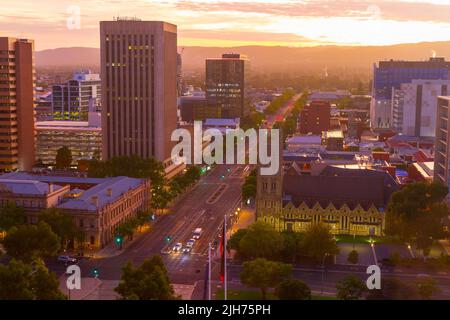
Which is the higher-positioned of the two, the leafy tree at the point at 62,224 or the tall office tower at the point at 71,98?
the tall office tower at the point at 71,98

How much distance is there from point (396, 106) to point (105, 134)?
240 ft

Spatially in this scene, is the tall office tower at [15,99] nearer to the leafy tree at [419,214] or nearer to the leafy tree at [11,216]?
the leafy tree at [11,216]

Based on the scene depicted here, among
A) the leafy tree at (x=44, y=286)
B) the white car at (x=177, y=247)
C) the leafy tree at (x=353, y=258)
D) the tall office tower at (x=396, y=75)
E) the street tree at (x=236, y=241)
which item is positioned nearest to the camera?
the leafy tree at (x=44, y=286)

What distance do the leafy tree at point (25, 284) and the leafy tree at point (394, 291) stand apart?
17545mm

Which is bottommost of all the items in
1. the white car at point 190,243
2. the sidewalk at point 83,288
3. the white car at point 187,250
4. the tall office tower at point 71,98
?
the sidewalk at point 83,288

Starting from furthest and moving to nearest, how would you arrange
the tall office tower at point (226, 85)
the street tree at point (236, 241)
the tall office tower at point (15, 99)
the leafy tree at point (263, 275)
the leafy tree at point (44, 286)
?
the tall office tower at point (226, 85) < the tall office tower at point (15, 99) < the street tree at point (236, 241) < the leafy tree at point (263, 275) < the leafy tree at point (44, 286)

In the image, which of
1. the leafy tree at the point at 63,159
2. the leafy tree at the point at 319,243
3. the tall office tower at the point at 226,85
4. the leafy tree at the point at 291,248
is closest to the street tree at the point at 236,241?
the leafy tree at the point at 291,248

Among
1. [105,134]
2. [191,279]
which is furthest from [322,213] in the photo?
[105,134]

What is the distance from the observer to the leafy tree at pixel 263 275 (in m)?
36.5

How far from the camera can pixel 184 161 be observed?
88.6 m

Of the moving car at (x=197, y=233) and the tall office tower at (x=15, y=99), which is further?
the tall office tower at (x=15, y=99)

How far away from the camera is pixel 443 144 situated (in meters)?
61.4

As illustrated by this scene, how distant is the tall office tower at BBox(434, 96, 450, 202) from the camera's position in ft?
194
